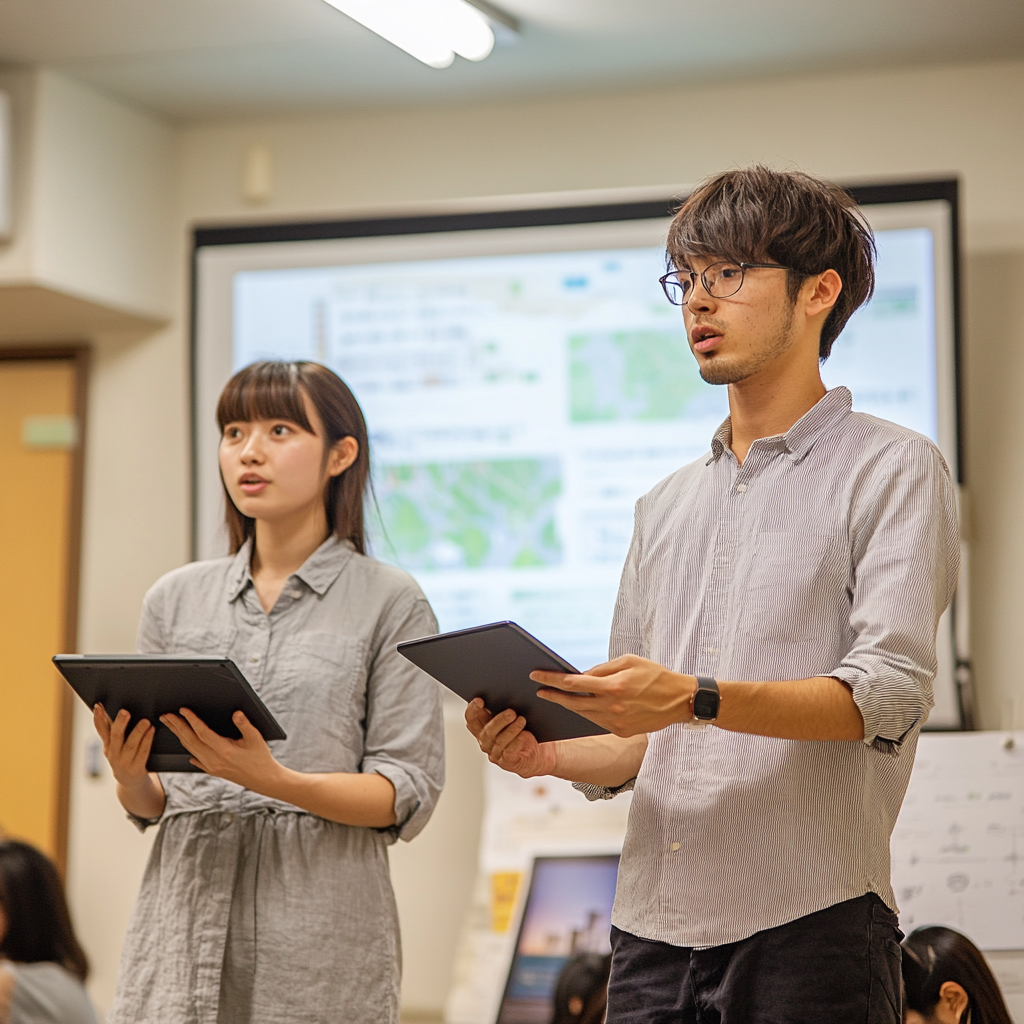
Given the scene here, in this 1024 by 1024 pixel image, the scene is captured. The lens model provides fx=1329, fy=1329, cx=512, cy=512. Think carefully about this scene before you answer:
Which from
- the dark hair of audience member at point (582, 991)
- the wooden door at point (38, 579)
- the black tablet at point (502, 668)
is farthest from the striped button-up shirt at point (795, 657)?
the wooden door at point (38, 579)

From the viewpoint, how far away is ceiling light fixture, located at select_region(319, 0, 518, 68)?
10.1ft

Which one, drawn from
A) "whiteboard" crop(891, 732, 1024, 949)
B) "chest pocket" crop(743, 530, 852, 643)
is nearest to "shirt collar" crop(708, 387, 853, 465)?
"chest pocket" crop(743, 530, 852, 643)

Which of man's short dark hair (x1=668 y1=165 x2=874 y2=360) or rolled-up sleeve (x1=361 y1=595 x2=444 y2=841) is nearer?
man's short dark hair (x1=668 y1=165 x2=874 y2=360)

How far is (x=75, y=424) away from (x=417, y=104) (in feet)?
4.46

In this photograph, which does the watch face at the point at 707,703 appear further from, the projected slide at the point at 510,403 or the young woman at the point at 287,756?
the projected slide at the point at 510,403

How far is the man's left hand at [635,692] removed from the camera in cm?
125

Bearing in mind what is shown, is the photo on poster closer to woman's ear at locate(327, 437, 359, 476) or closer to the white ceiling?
woman's ear at locate(327, 437, 359, 476)

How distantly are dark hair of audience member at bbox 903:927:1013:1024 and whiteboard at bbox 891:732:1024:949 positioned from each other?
20cm

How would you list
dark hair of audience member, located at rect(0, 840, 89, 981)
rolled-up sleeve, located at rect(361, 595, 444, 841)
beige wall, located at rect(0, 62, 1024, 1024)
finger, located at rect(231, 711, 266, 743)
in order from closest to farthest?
finger, located at rect(231, 711, 266, 743)
rolled-up sleeve, located at rect(361, 595, 444, 841)
dark hair of audience member, located at rect(0, 840, 89, 981)
beige wall, located at rect(0, 62, 1024, 1024)

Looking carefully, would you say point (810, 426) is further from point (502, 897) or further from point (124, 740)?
point (502, 897)

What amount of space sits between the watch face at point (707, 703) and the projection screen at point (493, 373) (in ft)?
6.90

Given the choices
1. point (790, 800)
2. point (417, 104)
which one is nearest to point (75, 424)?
point (417, 104)

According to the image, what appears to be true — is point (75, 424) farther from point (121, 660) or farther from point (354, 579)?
point (121, 660)

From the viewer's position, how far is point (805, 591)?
4.55 feet
